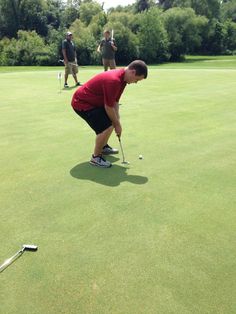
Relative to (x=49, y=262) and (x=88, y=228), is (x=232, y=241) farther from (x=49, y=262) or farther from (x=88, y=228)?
(x=49, y=262)

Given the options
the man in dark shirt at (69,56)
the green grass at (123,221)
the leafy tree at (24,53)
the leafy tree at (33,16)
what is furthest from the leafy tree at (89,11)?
the green grass at (123,221)

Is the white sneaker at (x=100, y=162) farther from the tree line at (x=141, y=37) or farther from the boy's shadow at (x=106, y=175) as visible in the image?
the tree line at (x=141, y=37)

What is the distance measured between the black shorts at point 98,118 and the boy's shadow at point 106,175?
23.2 inches

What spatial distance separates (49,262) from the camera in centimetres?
339

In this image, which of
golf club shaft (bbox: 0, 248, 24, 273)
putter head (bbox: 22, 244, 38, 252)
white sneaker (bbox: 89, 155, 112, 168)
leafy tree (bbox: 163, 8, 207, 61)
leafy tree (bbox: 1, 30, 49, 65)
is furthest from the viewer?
leafy tree (bbox: 163, 8, 207, 61)

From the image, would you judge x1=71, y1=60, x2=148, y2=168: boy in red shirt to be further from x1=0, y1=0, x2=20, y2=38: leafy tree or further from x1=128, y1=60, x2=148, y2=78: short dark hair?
x1=0, y1=0, x2=20, y2=38: leafy tree

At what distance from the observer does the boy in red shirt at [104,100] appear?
17.2ft

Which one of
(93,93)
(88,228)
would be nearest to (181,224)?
(88,228)

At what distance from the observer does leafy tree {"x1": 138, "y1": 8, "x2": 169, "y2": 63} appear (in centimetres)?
4528

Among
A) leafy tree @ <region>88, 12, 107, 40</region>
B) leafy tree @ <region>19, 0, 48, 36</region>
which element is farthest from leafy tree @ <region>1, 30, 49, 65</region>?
leafy tree @ <region>19, 0, 48, 36</region>

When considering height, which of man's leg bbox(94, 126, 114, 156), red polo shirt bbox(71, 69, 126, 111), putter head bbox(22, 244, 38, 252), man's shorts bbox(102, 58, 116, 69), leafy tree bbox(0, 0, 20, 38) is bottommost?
putter head bbox(22, 244, 38, 252)

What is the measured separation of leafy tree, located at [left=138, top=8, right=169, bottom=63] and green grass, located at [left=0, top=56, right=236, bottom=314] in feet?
128

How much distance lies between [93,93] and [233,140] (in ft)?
9.16

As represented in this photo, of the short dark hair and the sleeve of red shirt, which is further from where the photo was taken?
the sleeve of red shirt
